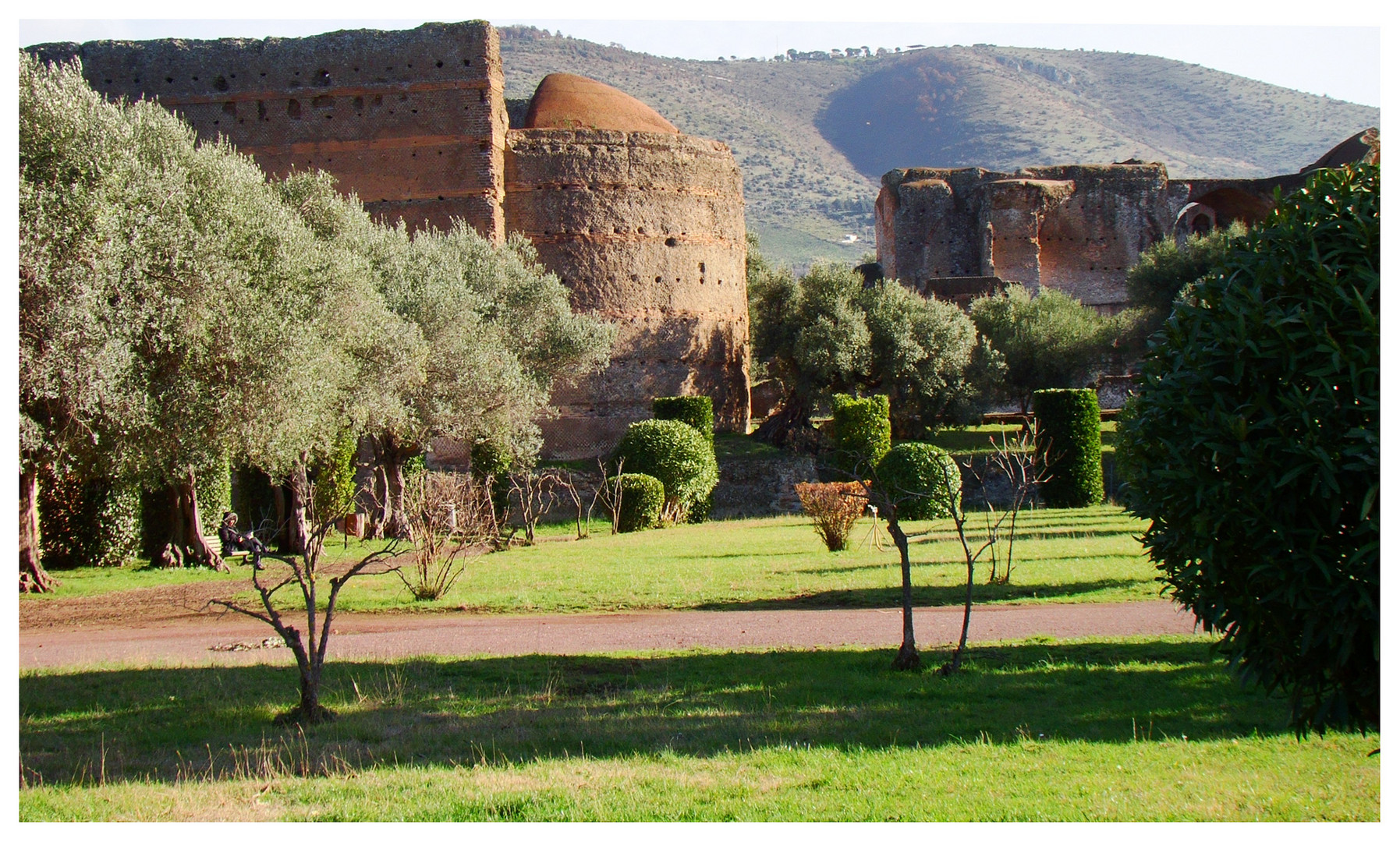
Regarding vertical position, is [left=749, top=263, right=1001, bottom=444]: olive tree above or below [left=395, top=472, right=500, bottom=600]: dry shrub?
above

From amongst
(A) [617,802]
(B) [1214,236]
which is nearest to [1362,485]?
(A) [617,802]

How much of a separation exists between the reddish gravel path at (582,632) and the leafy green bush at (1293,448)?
3.81 m

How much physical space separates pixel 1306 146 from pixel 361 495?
217 feet

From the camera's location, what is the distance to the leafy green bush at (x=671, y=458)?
20.7 metres

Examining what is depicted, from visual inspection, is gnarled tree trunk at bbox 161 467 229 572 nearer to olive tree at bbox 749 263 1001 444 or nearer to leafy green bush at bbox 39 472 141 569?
leafy green bush at bbox 39 472 141 569

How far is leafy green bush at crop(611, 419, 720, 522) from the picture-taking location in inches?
816

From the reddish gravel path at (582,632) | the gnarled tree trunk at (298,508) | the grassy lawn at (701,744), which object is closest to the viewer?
the grassy lawn at (701,744)

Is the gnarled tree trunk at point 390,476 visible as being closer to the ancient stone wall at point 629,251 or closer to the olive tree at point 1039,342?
the ancient stone wall at point 629,251

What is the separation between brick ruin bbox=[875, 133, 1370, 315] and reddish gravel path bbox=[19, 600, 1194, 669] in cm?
3180

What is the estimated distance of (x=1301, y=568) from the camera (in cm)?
413

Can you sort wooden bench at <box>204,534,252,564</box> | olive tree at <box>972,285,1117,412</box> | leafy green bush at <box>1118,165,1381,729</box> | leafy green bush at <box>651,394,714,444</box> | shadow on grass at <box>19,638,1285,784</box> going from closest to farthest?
1. leafy green bush at <box>1118,165,1381,729</box>
2. shadow on grass at <box>19,638,1285,784</box>
3. wooden bench at <box>204,534,252,564</box>
4. leafy green bush at <box>651,394,714,444</box>
5. olive tree at <box>972,285,1117,412</box>

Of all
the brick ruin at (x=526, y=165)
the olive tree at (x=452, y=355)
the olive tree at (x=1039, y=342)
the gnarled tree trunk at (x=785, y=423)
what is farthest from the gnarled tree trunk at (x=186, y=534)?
the olive tree at (x=1039, y=342)

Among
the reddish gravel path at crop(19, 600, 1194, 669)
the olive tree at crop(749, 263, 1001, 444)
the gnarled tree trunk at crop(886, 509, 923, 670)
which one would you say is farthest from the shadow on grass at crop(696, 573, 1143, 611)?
the olive tree at crop(749, 263, 1001, 444)

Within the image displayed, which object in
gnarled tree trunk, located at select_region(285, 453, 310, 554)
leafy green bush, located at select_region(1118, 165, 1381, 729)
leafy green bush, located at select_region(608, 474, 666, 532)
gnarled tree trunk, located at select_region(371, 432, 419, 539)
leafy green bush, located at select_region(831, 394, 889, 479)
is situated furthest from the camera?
leafy green bush, located at select_region(831, 394, 889, 479)
